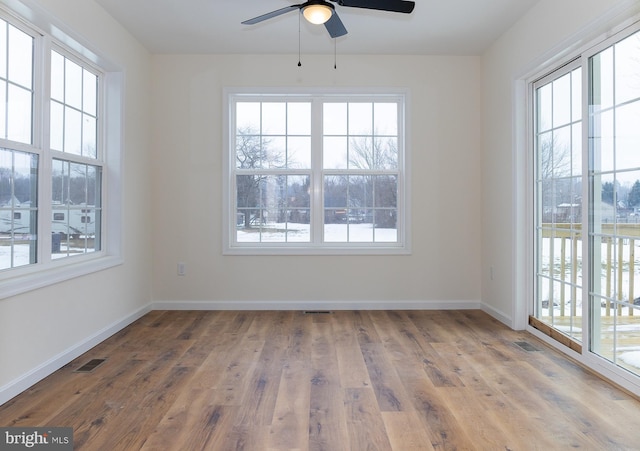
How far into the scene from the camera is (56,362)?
288 cm

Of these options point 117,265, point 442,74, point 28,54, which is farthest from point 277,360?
point 442,74

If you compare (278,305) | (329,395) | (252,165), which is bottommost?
(329,395)

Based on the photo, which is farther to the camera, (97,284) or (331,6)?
(97,284)

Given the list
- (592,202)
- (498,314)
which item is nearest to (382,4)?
(592,202)

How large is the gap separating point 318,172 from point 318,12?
213 cm

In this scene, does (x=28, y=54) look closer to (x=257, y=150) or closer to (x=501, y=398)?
(x=257, y=150)

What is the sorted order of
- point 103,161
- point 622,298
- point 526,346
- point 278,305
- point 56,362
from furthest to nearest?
point 278,305 < point 103,161 < point 526,346 < point 56,362 < point 622,298

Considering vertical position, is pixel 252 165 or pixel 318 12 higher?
pixel 318 12

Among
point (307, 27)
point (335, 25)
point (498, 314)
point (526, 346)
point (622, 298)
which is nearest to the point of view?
point (622, 298)

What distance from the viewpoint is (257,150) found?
4.70 meters

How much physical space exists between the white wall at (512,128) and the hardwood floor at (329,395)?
1.96ft

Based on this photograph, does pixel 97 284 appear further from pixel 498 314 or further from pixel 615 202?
pixel 615 202

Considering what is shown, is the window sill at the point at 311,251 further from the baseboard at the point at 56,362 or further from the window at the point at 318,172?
the baseboard at the point at 56,362

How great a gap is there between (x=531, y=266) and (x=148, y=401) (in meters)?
3.32
